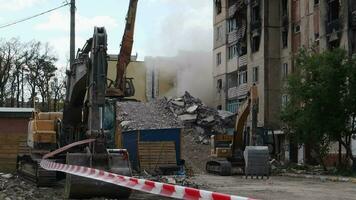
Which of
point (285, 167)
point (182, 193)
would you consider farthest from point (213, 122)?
point (182, 193)

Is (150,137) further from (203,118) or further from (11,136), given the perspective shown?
(203,118)

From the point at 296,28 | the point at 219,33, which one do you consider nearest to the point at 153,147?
the point at 296,28

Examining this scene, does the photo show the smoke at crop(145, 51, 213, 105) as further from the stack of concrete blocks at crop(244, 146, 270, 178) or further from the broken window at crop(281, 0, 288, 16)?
the stack of concrete blocks at crop(244, 146, 270, 178)

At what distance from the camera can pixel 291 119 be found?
3459 cm

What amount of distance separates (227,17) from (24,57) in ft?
97.8

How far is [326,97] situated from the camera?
32.3 meters

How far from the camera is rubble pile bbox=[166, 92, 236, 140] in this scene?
5750 cm

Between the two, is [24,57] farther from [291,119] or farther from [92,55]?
[92,55]

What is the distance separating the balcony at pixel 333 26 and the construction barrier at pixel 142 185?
28.8 m

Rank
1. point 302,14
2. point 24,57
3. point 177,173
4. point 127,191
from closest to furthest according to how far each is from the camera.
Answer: point 127,191 < point 177,173 < point 302,14 < point 24,57

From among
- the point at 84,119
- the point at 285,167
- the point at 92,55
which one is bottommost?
the point at 285,167

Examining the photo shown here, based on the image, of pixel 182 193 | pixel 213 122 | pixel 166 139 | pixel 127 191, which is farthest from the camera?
pixel 213 122

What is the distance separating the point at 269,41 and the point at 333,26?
481 inches

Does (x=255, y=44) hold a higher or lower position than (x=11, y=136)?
higher
